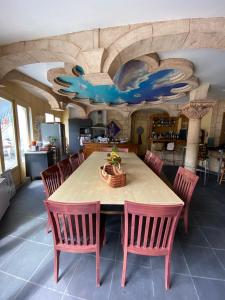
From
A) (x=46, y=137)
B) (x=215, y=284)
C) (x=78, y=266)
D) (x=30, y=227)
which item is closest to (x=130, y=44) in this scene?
(x=78, y=266)

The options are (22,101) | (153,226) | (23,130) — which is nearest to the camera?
(153,226)

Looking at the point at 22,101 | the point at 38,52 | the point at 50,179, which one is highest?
the point at 38,52

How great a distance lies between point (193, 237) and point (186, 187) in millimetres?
733

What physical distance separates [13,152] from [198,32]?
14.3 feet

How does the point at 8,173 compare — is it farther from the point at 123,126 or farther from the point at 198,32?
the point at 123,126

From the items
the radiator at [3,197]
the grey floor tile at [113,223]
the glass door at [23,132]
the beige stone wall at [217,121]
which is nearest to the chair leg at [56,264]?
the grey floor tile at [113,223]

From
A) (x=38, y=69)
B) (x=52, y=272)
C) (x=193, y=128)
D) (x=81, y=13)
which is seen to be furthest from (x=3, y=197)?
(x=193, y=128)

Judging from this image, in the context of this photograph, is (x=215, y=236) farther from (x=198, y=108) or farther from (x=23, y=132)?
(x=23, y=132)

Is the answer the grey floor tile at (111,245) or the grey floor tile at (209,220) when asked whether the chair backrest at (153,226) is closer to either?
the grey floor tile at (111,245)

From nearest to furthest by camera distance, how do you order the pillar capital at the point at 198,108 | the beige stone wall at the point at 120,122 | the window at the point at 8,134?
the window at the point at 8,134 < the pillar capital at the point at 198,108 < the beige stone wall at the point at 120,122

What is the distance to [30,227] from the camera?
7.43 feet

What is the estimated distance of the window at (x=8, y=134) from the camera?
3383 mm

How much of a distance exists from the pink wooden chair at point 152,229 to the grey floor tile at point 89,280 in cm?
19

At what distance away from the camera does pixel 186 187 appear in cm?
201
